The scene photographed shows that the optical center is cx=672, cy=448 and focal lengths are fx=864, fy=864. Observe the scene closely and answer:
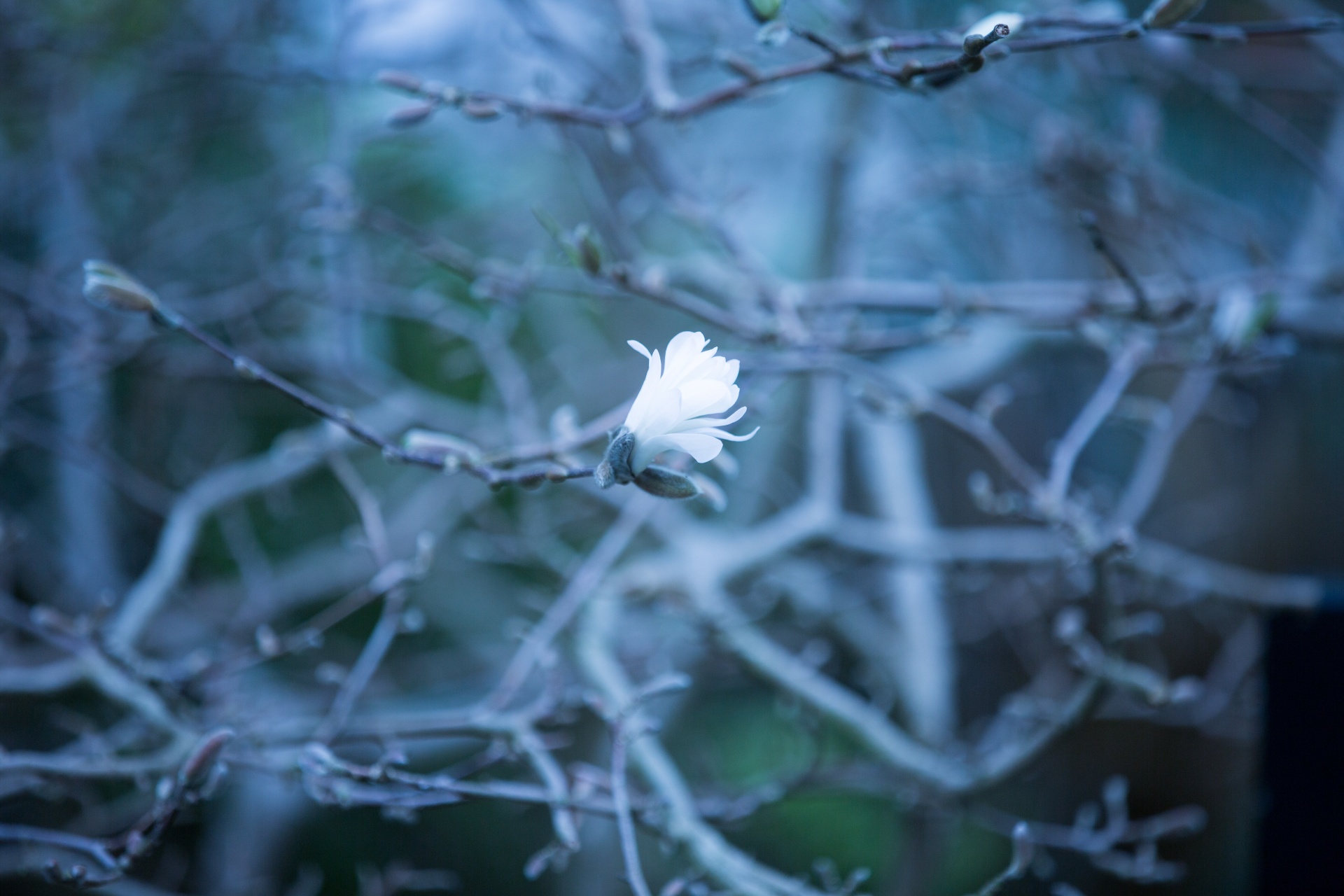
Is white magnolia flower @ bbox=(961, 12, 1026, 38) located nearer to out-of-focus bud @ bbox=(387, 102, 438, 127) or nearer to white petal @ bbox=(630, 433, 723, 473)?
white petal @ bbox=(630, 433, 723, 473)

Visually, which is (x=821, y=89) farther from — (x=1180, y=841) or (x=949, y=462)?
(x=1180, y=841)

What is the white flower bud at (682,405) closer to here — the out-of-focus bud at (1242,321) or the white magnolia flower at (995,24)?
the white magnolia flower at (995,24)

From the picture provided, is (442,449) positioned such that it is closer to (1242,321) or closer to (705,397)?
(705,397)

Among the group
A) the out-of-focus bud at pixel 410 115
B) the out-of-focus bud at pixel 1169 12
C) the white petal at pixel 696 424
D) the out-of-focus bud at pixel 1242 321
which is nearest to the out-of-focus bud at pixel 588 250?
the out-of-focus bud at pixel 410 115

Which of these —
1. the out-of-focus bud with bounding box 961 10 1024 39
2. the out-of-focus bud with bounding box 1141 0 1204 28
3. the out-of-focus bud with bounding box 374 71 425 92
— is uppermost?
the out-of-focus bud with bounding box 1141 0 1204 28

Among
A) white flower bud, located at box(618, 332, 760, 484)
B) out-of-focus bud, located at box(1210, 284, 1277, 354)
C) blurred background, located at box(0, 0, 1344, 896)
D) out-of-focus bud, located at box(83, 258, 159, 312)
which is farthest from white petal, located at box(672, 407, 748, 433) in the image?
out-of-focus bud, located at box(1210, 284, 1277, 354)

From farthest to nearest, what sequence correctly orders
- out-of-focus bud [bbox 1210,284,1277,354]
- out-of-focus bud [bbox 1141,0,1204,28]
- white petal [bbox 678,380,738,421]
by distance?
out-of-focus bud [bbox 1210,284,1277,354], out-of-focus bud [bbox 1141,0,1204,28], white petal [bbox 678,380,738,421]
